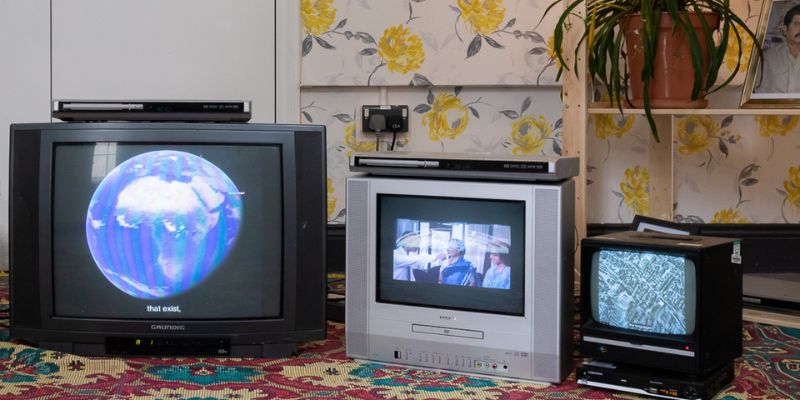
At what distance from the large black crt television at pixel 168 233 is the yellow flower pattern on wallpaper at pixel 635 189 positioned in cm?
136

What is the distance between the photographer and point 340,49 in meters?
3.01

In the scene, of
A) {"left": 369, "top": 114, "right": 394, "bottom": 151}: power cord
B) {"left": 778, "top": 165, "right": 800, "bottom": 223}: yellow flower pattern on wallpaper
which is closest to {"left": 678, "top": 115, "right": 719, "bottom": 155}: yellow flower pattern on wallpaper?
{"left": 778, "top": 165, "right": 800, "bottom": 223}: yellow flower pattern on wallpaper

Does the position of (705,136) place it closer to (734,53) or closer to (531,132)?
(734,53)

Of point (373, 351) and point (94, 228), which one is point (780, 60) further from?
point (94, 228)

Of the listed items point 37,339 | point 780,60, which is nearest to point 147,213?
point 37,339

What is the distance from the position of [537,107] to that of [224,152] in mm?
1282

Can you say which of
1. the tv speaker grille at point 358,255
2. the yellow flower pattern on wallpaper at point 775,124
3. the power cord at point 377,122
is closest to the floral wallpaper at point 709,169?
the yellow flower pattern on wallpaper at point 775,124

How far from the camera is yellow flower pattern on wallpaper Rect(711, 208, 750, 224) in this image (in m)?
3.14

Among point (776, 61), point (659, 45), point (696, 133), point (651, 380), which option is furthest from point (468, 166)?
point (696, 133)

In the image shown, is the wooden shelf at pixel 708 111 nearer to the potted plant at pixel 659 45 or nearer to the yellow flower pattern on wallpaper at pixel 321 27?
the potted plant at pixel 659 45

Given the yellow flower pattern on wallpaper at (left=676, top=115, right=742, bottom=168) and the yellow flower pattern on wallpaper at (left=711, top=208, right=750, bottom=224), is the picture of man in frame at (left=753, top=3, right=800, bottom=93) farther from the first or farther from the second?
the yellow flower pattern on wallpaper at (left=711, top=208, right=750, bottom=224)

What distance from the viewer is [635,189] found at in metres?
3.12

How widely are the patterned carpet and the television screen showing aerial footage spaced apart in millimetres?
155

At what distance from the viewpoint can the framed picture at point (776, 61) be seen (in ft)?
8.29
